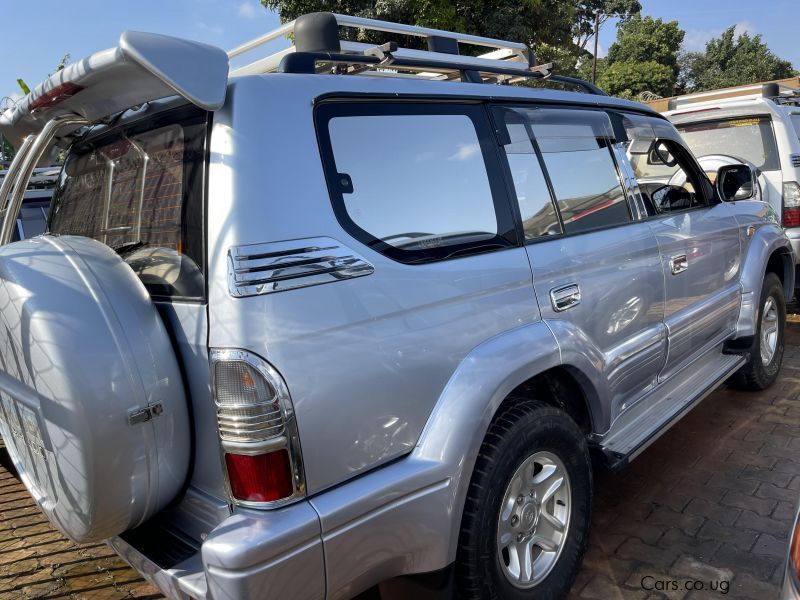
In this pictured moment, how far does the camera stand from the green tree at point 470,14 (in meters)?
10.4

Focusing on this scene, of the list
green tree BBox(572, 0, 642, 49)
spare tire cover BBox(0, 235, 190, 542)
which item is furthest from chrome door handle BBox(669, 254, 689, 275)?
green tree BBox(572, 0, 642, 49)

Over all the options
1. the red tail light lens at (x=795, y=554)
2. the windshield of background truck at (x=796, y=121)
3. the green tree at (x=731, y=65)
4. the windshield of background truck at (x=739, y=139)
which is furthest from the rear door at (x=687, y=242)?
the green tree at (x=731, y=65)

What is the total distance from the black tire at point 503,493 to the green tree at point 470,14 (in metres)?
8.24

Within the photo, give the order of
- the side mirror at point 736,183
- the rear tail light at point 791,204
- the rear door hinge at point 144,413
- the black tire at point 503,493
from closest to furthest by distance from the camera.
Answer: the rear door hinge at point 144,413
the black tire at point 503,493
the side mirror at point 736,183
the rear tail light at point 791,204

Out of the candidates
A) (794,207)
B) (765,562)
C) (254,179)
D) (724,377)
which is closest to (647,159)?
(724,377)

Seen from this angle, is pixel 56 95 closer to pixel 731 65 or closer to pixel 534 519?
pixel 534 519

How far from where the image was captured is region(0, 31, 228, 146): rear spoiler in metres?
1.61

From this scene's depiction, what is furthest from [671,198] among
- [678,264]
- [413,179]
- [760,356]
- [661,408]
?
[413,179]

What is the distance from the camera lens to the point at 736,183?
4.05 m

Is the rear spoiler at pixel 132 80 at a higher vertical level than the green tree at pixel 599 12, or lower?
lower

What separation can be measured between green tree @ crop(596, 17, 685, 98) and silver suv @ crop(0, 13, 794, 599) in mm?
36964

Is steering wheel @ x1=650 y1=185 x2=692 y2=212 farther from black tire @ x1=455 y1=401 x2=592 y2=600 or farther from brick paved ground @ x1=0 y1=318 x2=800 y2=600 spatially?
black tire @ x1=455 y1=401 x2=592 y2=600

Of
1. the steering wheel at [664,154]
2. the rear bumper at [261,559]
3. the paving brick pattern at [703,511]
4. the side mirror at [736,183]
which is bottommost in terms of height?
the paving brick pattern at [703,511]

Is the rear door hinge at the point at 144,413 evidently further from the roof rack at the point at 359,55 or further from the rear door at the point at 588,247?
the rear door at the point at 588,247
